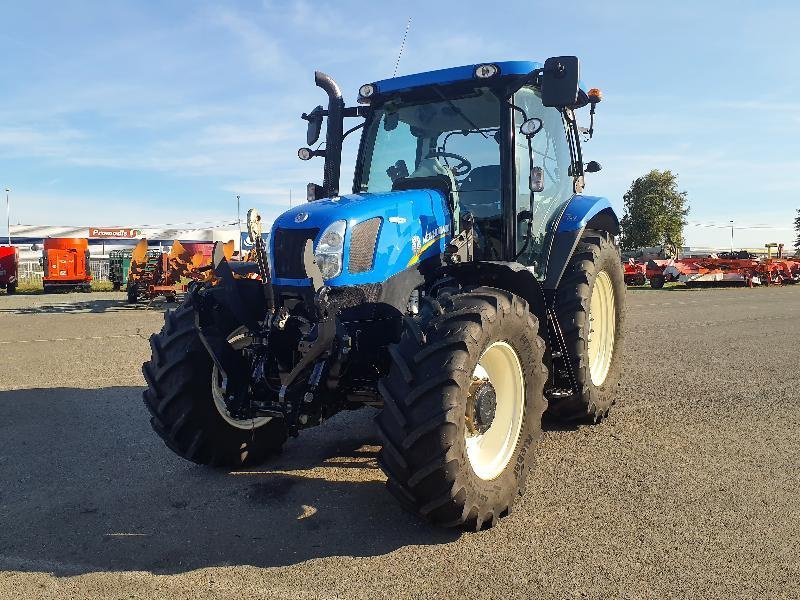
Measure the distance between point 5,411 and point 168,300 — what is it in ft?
47.7

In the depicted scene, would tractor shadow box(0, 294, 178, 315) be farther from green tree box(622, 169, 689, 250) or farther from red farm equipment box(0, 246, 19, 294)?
green tree box(622, 169, 689, 250)

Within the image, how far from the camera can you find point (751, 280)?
29094mm

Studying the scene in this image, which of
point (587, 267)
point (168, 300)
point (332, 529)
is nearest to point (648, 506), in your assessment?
point (332, 529)

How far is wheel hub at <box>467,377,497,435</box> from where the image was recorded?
136 inches

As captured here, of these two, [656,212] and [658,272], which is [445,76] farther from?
[656,212]

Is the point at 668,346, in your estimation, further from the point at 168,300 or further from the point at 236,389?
the point at 168,300

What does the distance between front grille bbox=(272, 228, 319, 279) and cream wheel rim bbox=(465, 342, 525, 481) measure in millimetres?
1193

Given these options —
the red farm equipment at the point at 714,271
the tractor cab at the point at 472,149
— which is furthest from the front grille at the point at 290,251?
the red farm equipment at the point at 714,271

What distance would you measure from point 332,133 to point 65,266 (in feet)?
82.9

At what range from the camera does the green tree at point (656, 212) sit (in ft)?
178

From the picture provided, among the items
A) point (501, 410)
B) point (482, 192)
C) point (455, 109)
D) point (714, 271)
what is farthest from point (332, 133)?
point (714, 271)

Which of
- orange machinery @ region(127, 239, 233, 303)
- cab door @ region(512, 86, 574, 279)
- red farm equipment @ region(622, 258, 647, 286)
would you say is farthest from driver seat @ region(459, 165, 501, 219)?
red farm equipment @ region(622, 258, 647, 286)

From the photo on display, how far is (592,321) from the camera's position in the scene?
5.75 m

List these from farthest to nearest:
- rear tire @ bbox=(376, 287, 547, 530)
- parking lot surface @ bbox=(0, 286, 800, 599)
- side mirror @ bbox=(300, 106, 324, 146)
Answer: side mirror @ bbox=(300, 106, 324, 146), rear tire @ bbox=(376, 287, 547, 530), parking lot surface @ bbox=(0, 286, 800, 599)
